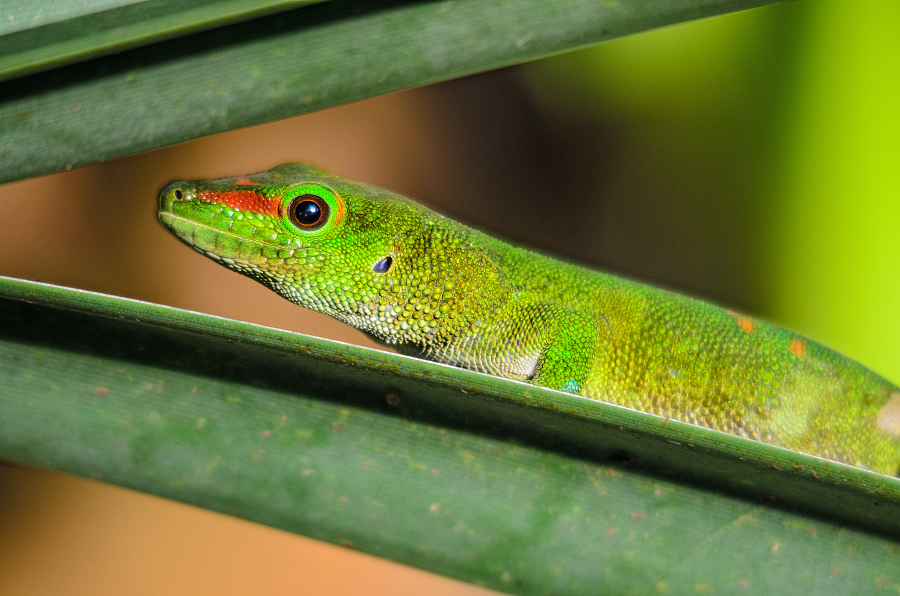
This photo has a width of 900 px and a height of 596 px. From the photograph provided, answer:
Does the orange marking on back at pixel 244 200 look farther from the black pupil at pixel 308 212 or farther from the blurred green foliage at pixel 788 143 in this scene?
the blurred green foliage at pixel 788 143

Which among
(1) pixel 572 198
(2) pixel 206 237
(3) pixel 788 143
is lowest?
(2) pixel 206 237

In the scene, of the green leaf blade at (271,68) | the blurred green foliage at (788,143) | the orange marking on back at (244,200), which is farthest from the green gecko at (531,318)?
the green leaf blade at (271,68)

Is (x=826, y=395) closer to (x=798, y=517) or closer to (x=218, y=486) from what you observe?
(x=798, y=517)

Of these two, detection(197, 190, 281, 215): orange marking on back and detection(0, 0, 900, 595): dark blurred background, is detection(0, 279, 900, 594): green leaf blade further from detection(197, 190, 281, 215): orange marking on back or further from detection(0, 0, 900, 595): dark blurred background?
detection(0, 0, 900, 595): dark blurred background

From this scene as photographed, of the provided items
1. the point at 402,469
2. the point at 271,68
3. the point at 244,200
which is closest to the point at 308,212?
the point at 244,200

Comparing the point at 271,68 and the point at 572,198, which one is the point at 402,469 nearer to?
the point at 271,68

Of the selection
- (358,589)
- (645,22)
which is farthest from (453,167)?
(645,22)

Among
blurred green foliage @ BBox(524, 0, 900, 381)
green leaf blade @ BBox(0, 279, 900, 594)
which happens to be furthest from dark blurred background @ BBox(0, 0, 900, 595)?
green leaf blade @ BBox(0, 279, 900, 594)
